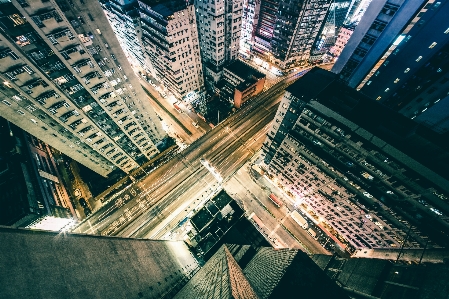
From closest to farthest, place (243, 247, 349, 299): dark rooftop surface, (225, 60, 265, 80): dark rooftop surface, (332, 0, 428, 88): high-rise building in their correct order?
(243, 247, 349, 299): dark rooftop surface, (332, 0, 428, 88): high-rise building, (225, 60, 265, 80): dark rooftop surface

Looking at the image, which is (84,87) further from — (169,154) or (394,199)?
(394,199)

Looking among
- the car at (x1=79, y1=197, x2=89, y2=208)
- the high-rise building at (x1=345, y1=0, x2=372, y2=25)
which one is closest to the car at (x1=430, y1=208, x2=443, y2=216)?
the car at (x1=79, y1=197, x2=89, y2=208)

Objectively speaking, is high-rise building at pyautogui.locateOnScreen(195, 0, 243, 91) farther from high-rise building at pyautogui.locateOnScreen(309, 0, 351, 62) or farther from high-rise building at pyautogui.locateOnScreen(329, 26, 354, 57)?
high-rise building at pyautogui.locateOnScreen(329, 26, 354, 57)

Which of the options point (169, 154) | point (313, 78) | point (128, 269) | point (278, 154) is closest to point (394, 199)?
point (278, 154)

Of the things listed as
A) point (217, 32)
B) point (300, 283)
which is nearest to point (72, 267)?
point (300, 283)

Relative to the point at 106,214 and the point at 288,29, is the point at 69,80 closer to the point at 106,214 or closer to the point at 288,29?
the point at 106,214

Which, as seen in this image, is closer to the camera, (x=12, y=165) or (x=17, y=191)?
(x=17, y=191)

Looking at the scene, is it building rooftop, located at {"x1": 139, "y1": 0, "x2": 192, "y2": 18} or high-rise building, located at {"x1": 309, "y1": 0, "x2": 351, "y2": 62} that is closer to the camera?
building rooftop, located at {"x1": 139, "y1": 0, "x2": 192, "y2": 18}
